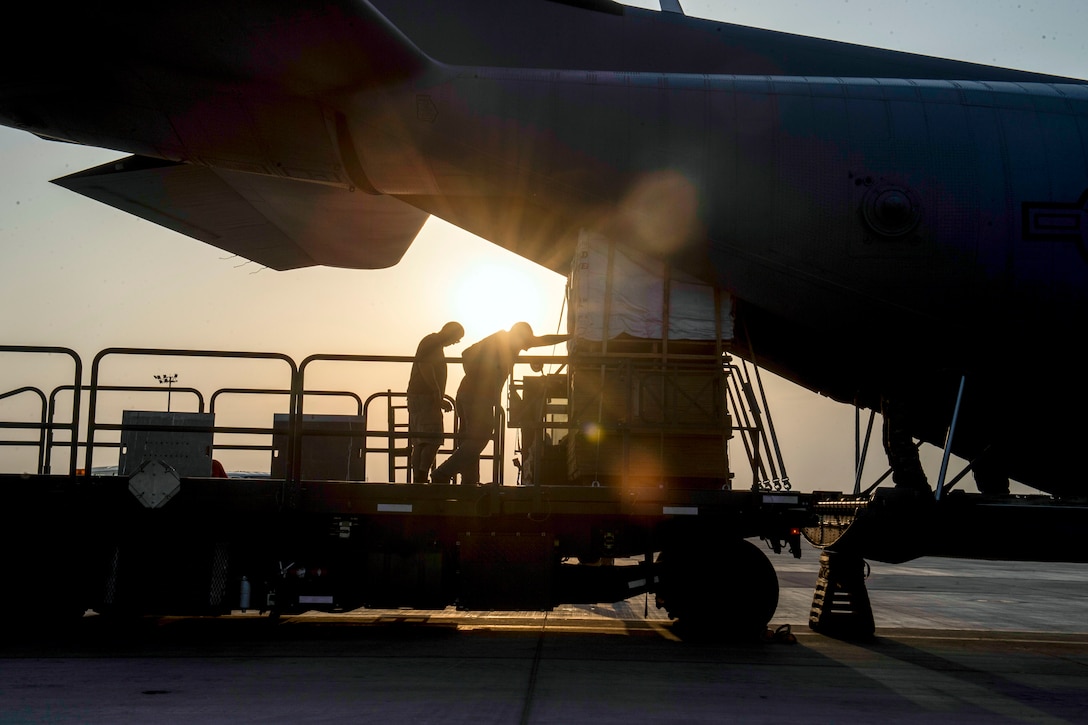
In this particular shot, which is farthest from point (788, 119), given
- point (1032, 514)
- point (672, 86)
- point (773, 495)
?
point (1032, 514)

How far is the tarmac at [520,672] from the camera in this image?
572 centimetres

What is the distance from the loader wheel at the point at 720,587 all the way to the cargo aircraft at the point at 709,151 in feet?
6.40

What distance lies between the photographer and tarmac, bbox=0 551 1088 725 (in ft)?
18.8

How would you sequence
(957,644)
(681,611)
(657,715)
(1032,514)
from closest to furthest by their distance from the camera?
1. (657,715)
2. (1032,514)
3. (681,611)
4. (957,644)

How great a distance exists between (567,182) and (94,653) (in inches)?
230

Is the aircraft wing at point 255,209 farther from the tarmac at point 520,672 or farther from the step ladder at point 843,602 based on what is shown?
the step ladder at point 843,602

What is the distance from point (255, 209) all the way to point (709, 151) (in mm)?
5124

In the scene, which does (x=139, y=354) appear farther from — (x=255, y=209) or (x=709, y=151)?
(x=709, y=151)

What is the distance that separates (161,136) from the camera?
921 centimetres

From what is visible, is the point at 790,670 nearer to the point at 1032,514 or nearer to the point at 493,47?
the point at 1032,514

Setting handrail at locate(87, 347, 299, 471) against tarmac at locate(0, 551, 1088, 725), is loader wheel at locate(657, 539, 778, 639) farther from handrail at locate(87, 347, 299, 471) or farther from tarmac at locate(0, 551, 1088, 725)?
handrail at locate(87, 347, 299, 471)

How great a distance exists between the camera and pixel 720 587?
8625 millimetres

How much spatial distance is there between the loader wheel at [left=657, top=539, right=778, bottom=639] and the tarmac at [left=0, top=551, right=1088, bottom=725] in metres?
0.24

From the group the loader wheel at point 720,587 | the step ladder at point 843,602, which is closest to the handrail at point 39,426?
the loader wheel at point 720,587
